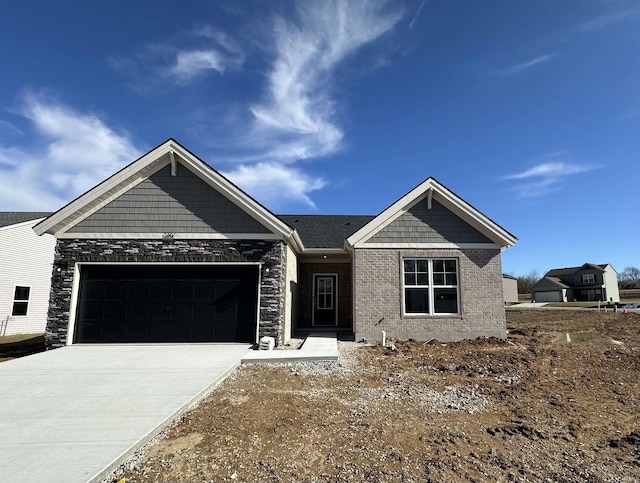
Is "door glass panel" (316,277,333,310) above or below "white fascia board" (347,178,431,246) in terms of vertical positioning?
below

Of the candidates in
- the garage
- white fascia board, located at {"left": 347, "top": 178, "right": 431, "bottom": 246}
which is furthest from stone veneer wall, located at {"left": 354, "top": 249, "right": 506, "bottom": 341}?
the garage

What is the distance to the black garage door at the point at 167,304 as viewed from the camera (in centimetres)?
1081

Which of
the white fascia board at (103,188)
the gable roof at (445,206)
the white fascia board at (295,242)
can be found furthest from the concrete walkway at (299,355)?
the white fascia board at (103,188)

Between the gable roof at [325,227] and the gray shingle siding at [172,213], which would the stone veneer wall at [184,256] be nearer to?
the gray shingle siding at [172,213]

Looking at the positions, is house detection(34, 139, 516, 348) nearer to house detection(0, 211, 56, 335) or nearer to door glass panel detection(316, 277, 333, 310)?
door glass panel detection(316, 277, 333, 310)

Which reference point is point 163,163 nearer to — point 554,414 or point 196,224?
point 196,224

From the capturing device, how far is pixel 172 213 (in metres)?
11.1

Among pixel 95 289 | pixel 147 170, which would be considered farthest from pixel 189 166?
pixel 95 289

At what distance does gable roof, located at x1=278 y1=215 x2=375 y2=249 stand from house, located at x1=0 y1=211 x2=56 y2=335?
12842 mm

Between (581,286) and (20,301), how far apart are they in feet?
226

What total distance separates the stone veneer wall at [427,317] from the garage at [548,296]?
174 feet

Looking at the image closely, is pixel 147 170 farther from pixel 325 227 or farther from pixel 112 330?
pixel 325 227

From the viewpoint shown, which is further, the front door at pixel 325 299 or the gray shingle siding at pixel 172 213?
the front door at pixel 325 299

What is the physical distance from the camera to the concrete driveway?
3.63 metres
